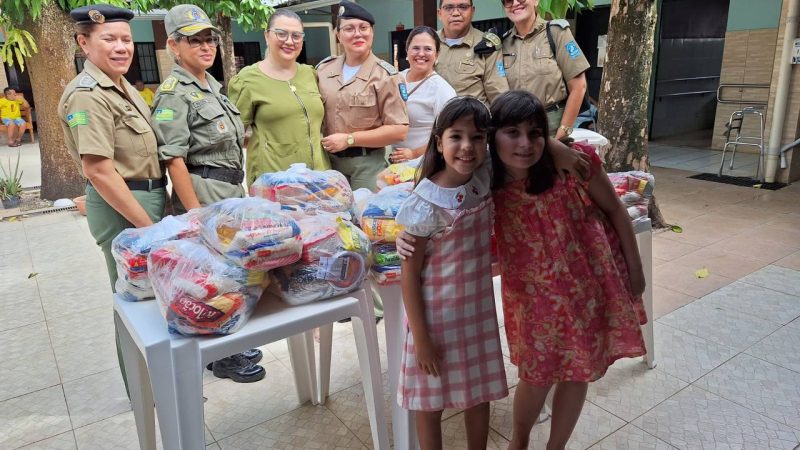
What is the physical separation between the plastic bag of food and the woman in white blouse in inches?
47.3

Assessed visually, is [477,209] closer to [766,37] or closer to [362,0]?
[766,37]

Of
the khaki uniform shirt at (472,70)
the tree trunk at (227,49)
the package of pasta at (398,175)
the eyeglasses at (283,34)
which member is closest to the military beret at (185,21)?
the eyeglasses at (283,34)

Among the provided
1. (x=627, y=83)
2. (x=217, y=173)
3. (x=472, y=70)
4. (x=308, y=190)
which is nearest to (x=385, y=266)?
(x=308, y=190)

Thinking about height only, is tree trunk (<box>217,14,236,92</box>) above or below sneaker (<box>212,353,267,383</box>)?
above

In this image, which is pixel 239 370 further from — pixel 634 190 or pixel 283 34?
pixel 634 190

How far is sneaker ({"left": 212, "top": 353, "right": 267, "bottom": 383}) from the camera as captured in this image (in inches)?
109

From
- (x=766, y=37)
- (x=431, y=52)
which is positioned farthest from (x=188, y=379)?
(x=766, y=37)

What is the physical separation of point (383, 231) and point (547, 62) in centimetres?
177

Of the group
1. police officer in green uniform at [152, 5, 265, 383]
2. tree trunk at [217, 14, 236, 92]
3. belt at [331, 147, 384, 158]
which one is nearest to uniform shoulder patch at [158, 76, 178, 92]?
police officer in green uniform at [152, 5, 265, 383]

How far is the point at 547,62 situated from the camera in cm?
314

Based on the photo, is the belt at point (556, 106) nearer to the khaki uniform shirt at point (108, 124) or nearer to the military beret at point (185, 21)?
the military beret at point (185, 21)

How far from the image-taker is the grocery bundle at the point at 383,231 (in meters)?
1.88

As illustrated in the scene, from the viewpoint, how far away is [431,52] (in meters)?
2.90

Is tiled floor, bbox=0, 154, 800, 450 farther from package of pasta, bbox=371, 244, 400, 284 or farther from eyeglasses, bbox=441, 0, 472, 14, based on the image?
eyeglasses, bbox=441, 0, 472, 14
